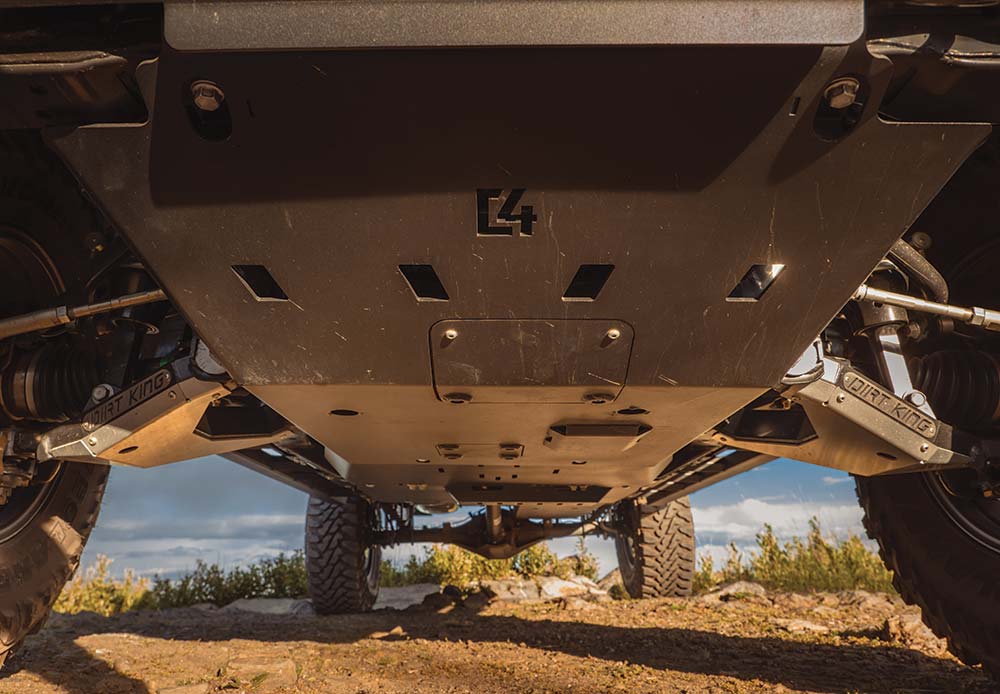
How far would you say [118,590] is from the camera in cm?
752

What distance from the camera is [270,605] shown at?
7.66 metres

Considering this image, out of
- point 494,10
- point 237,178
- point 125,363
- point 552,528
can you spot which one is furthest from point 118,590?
point 494,10

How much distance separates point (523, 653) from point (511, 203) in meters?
2.61

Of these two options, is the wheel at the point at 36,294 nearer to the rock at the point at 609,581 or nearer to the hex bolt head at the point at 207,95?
the hex bolt head at the point at 207,95

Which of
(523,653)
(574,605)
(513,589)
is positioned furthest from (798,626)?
(513,589)

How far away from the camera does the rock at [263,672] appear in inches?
101

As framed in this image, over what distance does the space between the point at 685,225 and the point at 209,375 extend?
137cm

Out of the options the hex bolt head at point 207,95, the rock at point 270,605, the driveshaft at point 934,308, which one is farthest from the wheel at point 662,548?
the hex bolt head at point 207,95

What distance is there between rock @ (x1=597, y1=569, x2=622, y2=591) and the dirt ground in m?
4.53

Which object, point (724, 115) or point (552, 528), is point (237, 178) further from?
point (552, 528)

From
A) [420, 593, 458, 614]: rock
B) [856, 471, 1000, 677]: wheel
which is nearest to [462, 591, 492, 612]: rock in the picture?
[420, 593, 458, 614]: rock

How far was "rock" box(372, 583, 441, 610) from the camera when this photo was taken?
25.4 ft

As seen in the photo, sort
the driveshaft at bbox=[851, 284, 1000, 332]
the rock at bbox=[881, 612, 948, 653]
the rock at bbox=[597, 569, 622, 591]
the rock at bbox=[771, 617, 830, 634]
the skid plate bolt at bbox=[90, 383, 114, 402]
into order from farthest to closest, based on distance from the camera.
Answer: the rock at bbox=[597, 569, 622, 591] < the rock at bbox=[771, 617, 830, 634] < the rock at bbox=[881, 612, 948, 653] < the skid plate bolt at bbox=[90, 383, 114, 402] < the driveshaft at bbox=[851, 284, 1000, 332]

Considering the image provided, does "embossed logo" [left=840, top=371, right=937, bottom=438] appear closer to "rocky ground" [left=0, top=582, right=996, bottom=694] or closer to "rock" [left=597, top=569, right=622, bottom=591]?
"rocky ground" [left=0, top=582, right=996, bottom=694]
